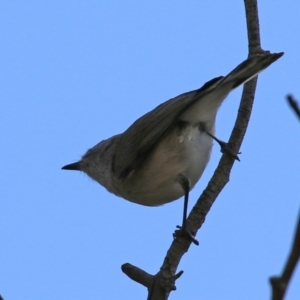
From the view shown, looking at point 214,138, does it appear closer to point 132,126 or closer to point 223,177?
point 223,177

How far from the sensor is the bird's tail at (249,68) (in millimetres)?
3982

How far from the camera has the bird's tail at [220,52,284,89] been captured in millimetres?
3982

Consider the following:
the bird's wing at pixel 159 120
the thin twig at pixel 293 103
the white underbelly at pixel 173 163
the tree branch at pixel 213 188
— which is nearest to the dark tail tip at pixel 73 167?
the bird's wing at pixel 159 120

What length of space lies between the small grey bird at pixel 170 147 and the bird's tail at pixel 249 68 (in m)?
0.02

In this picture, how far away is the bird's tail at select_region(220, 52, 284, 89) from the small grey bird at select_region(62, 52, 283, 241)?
2 cm

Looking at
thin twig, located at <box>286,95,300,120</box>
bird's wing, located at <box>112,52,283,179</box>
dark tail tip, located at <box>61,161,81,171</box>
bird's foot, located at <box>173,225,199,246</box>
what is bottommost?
thin twig, located at <box>286,95,300,120</box>

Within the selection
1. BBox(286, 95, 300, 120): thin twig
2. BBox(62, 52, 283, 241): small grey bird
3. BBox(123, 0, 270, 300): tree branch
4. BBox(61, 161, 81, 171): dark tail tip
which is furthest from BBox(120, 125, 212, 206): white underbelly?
BBox(286, 95, 300, 120): thin twig

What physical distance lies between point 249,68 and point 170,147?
52.6 inches

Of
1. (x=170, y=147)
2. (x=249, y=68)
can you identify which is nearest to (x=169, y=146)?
(x=170, y=147)

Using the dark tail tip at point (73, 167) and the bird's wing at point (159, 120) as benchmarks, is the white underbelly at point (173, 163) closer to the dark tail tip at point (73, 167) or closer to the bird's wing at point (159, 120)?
the bird's wing at point (159, 120)

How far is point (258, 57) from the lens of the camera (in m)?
4.06

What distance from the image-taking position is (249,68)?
423 centimetres

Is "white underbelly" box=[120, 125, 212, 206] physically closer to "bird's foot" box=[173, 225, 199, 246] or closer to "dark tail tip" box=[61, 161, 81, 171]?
"bird's foot" box=[173, 225, 199, 246]

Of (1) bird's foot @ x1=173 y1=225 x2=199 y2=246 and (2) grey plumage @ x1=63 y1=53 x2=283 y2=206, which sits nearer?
(1) bird's foot @ x1=173 y1=225 x2=199 y2=246
